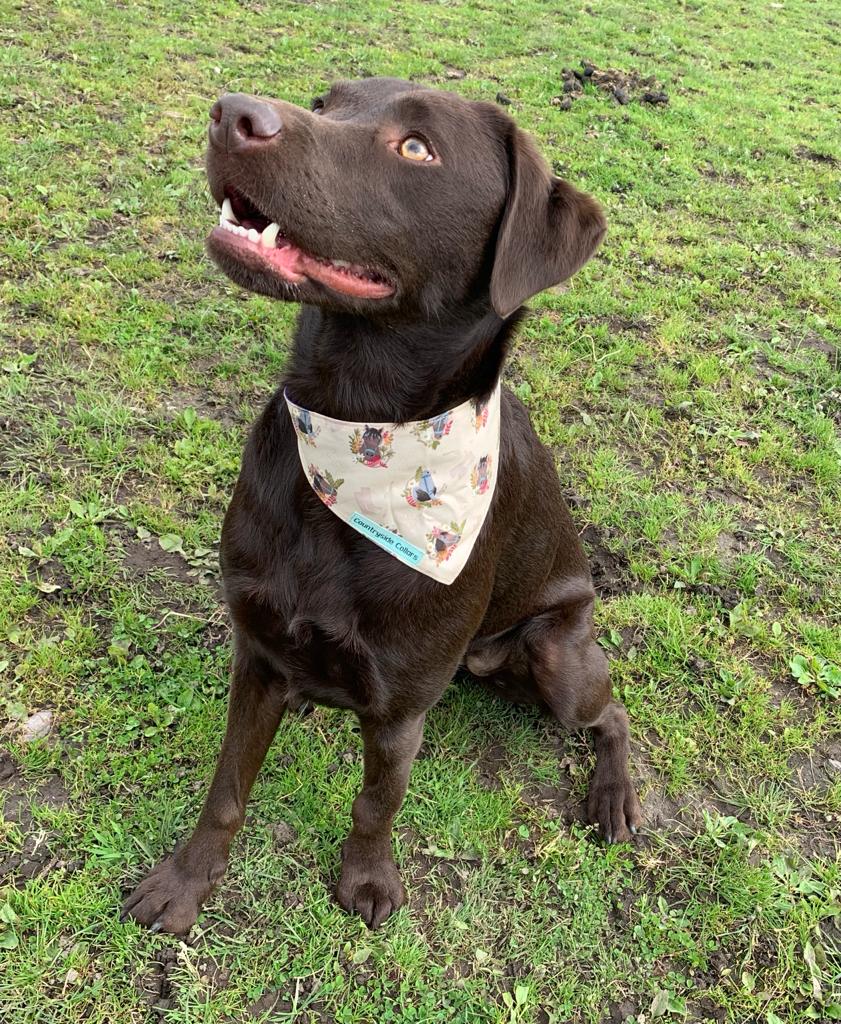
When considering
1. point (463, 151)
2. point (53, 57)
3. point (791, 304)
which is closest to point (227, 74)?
point (53, 57)

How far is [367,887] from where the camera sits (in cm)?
264

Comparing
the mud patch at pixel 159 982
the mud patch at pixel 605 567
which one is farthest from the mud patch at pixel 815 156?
the mud patch at pixel 159 982

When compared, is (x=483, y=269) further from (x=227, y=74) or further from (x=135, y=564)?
(x=227, y=74)

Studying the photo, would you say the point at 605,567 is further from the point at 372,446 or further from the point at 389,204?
the point at 389,204

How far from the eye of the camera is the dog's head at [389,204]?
1742mm

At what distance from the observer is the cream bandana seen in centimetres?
215

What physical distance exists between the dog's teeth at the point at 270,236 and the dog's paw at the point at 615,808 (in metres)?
2.34

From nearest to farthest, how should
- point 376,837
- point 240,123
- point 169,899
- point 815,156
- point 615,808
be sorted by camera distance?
1. point 240,123
2. point 169,899
3. point 376,837
4. point 615,808
5. point 815,156

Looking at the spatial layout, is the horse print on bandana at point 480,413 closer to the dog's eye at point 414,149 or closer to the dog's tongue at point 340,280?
the dog's tongue at point 340,280

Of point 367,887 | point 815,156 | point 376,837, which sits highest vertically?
point 815,156

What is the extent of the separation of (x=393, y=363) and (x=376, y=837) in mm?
1590

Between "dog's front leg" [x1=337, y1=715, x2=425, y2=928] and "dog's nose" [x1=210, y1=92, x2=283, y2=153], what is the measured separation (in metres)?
1.67

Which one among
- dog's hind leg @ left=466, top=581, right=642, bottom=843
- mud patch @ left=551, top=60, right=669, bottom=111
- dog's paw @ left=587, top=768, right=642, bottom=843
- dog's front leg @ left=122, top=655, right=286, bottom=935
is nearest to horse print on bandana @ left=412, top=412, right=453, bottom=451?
dog's front leg @ left=122, top=655, right=286, bottom=935

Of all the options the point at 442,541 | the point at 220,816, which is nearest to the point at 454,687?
the point at 220,816
